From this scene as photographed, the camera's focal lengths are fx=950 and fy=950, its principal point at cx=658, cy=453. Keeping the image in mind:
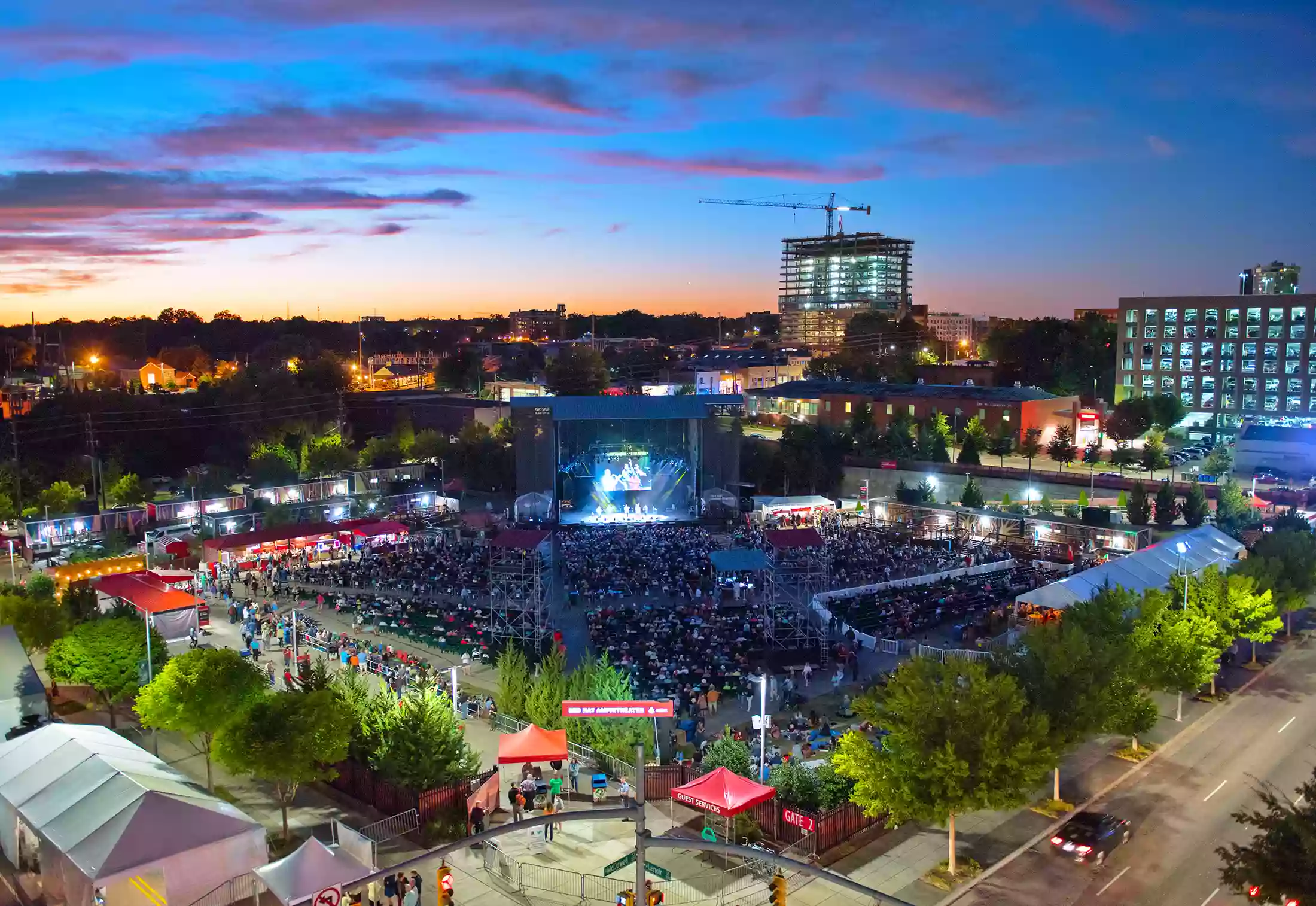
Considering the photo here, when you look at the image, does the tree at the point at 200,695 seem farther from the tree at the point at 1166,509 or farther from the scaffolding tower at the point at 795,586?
the tree at the point at 1166,509

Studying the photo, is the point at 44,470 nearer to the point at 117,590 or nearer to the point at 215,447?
the point at 215,447

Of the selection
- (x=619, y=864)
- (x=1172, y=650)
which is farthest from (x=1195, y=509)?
(x=619, y=864)

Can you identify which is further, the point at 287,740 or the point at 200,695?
the point at 200,695

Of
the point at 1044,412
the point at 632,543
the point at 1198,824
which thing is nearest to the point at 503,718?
the point at 1198,824

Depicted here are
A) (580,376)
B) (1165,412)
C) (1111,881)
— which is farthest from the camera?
(580,376)

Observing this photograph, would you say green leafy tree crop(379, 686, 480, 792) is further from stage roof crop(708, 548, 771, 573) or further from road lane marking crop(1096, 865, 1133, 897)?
stage roof crop(708, 548, 771, 573)

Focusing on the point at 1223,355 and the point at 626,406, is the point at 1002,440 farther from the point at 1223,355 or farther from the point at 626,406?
the point at 1223,355
